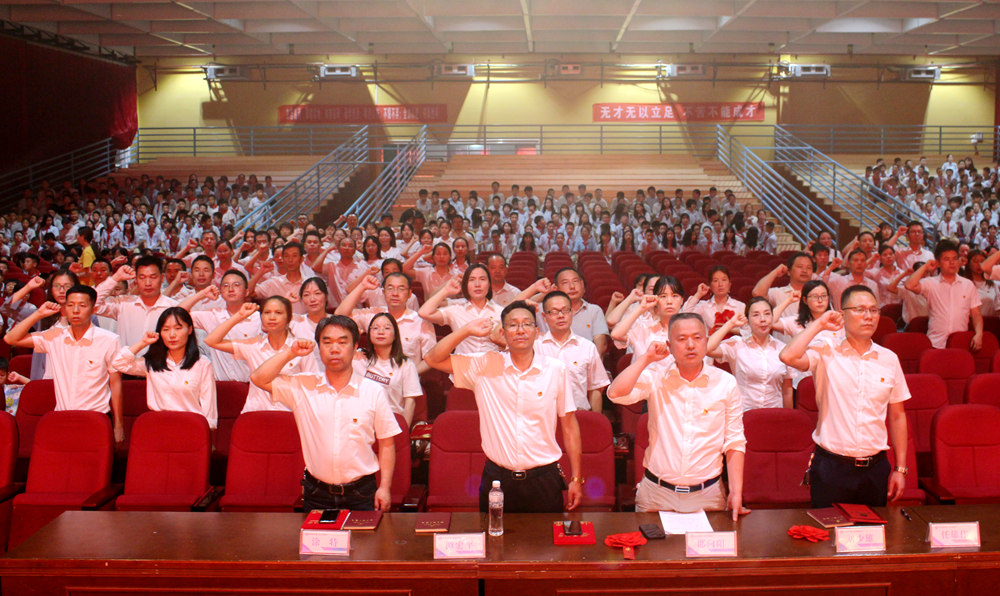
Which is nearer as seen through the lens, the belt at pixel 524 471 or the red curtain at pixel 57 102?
the belt at pixel 524 471

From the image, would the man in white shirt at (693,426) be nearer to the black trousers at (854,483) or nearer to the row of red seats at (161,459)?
the black trousers at (854,483)

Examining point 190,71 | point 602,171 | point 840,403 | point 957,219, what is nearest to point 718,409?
point 840,403

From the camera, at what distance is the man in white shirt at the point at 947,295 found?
619 cm

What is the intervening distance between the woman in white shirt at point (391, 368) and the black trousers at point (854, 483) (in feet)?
7.40

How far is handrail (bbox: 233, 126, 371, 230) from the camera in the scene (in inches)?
562

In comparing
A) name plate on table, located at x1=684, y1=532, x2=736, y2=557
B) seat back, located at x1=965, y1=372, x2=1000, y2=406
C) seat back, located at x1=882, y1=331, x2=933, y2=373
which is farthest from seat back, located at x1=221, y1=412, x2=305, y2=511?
seat back, located at x1=882, y1=331, x2=933, y2=373

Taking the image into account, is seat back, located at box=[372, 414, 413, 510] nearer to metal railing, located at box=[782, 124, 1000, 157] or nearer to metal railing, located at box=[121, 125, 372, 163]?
→ metal railing, located at box=[121, 125, 372, 163]

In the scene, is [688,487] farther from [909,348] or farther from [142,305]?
[142,305]

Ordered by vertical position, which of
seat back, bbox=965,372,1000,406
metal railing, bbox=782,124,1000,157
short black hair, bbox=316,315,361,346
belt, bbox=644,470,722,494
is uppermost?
metal railing, bbox=782,124,1000,157

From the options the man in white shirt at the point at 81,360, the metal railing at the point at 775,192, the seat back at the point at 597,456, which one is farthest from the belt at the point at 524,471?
the metal railing at the point at 775,192

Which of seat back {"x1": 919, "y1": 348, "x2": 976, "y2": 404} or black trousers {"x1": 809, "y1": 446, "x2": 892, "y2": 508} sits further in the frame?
seat back {"x1": 919, "y1": 348, "x2": 976, "y2": 404}

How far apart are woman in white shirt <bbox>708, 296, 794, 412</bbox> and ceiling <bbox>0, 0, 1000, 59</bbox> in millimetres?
10429

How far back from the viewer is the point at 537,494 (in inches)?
130

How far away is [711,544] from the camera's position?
2.71 meters
